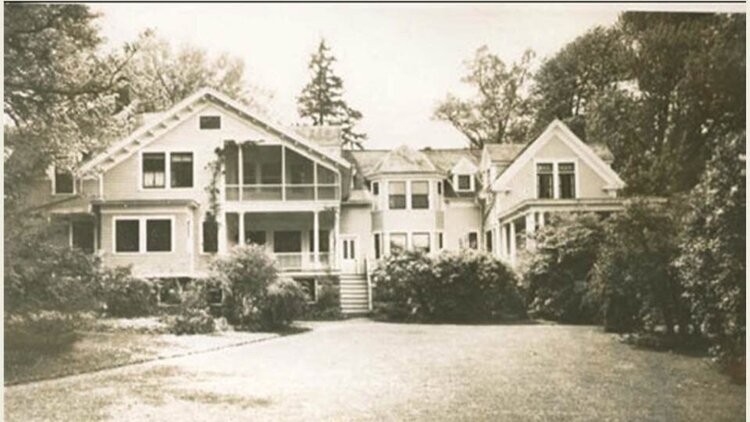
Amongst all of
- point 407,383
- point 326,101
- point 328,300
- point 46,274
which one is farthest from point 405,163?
Result: point 46,274

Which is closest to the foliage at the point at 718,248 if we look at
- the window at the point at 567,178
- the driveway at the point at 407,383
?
the driveway at the point at 407,383

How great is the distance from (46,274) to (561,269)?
2.22m

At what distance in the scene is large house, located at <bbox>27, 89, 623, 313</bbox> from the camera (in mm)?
4125

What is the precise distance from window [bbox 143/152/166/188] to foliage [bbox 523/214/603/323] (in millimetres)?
1666

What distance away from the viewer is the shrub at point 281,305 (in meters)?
4.21

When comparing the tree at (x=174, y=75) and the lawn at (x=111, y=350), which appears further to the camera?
the tree at (x=174, y=75)

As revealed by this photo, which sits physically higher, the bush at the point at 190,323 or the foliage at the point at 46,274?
the foliage at the point at 46,274

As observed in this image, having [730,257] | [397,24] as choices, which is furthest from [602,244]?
[397,24]

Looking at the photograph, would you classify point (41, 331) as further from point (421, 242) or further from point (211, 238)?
point (421, 242)

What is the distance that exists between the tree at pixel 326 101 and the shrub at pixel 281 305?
2.24 ft

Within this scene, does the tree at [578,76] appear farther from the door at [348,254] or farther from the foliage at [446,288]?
the door at [348,254]

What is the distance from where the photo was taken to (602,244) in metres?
4.40

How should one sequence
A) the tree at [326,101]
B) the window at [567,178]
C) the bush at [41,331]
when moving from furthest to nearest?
the window at [567,178], the tree at [326,101], the bush at [41,331]

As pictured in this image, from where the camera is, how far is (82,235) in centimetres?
405
